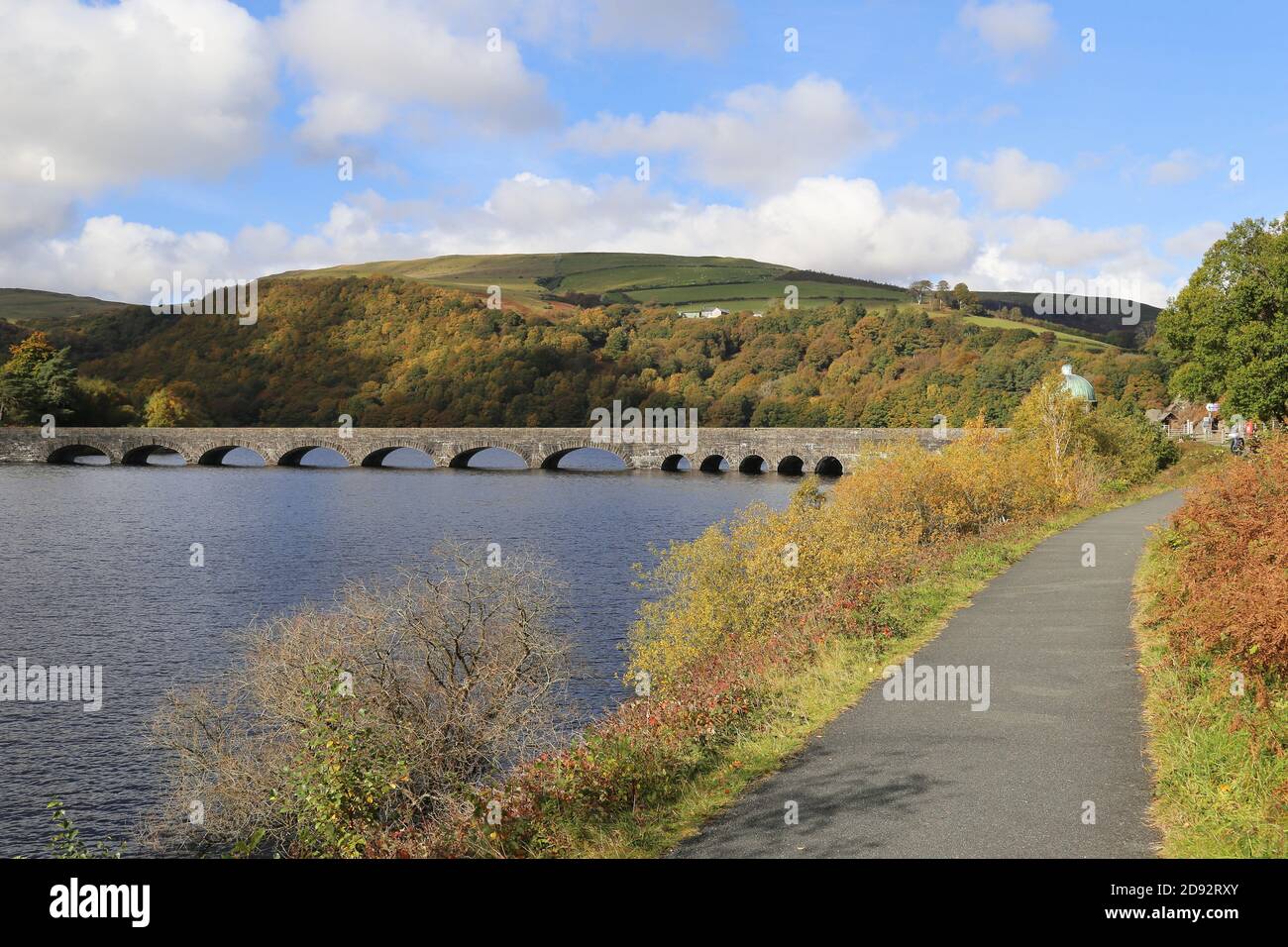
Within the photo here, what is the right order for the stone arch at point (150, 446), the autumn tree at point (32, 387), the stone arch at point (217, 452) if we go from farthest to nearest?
the autumn tree at point (32, 387)
the stone arch at point (217, 452)
the stone arch at point (150, 446)

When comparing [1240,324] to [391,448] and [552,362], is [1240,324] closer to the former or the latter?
[391,448]

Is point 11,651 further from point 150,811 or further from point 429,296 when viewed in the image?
point 429,296

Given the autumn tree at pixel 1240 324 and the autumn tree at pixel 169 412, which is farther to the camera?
the autumn tree at pixel 169 412

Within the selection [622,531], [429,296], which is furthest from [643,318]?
[622,531]

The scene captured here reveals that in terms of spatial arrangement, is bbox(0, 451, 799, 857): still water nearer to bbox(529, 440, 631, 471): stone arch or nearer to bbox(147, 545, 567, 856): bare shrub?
bbox(147, 545, 567, 856): bare shrub

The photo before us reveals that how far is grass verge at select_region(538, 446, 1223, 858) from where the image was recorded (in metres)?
8.96

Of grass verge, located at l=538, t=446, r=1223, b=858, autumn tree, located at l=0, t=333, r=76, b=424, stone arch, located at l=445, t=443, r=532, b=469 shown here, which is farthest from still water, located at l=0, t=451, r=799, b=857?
autumn tree, located at l=0, t=333, r=76, b=424

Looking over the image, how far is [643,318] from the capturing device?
15950 cm

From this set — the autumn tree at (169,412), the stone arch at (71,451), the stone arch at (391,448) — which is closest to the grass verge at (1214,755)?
the stone arch at (391,448)

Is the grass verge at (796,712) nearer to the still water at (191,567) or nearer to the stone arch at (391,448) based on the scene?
the still water at (191,567)

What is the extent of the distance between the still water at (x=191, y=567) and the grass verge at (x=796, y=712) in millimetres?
5982

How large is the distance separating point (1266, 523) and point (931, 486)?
18.8 metres

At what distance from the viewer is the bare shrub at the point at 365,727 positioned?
1090 cm

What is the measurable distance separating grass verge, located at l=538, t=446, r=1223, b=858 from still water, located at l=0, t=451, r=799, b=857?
5982mm
